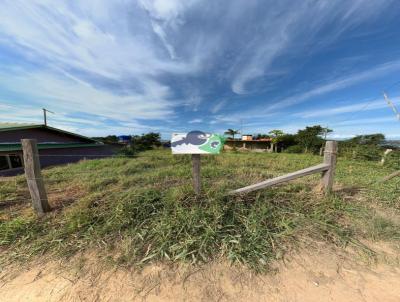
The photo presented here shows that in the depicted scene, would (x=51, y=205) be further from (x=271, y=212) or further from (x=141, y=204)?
(x=271, y=212)

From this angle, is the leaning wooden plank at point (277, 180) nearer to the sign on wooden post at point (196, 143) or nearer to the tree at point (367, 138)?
the sign on wooden post at point (196, 143)

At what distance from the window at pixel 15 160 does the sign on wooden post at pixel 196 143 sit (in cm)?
1235

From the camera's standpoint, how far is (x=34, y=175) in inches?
100

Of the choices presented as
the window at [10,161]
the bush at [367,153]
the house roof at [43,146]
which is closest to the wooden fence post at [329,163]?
the bush at [367,153]

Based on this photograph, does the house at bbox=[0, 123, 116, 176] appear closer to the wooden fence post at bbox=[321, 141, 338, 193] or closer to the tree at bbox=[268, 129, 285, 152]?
the wooden fence post at bbox=[321, 141, 338, 193]

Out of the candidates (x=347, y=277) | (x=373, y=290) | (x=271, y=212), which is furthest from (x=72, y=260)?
(x=373, y=290)

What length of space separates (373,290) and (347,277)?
0.18m

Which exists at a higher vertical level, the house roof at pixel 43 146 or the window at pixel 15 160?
the house roof at pixel 43 146

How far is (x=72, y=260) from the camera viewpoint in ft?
5.95

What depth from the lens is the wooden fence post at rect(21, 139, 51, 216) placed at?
2479 mm

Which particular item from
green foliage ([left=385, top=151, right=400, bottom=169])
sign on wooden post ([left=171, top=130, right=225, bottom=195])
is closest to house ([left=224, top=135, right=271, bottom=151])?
green foliage ([left=385, top=151, right=400, bottom=169])

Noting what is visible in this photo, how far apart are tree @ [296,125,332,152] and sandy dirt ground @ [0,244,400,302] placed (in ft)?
75.7

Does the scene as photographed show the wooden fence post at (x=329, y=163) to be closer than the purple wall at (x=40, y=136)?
Yes

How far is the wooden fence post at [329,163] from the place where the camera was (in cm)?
280
